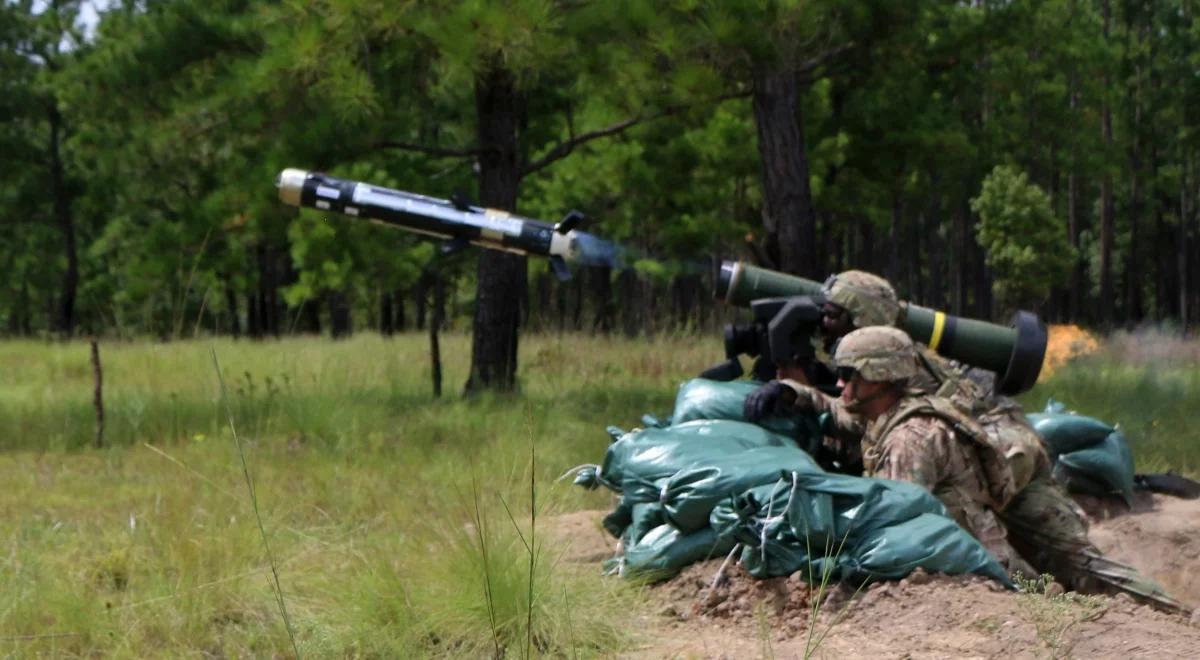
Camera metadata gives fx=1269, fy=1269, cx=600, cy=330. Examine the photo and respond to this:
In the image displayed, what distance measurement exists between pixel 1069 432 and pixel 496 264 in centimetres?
480

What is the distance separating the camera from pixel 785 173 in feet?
30.5

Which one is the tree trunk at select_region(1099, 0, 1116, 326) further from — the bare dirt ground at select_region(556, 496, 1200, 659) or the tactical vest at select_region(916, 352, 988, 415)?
the bare dirt ground at select_region(556, 496, 1200, 659)

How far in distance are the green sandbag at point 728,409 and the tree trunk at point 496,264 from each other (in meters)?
4.69

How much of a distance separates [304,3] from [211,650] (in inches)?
221

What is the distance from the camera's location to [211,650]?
146 inches

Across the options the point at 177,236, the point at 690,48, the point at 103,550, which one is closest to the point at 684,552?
the point at 103,550

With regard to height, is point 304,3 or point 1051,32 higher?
point 1051,32

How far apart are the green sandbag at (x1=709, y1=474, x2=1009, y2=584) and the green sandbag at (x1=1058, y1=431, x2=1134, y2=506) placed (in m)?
2.38

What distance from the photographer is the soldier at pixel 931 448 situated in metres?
4.29

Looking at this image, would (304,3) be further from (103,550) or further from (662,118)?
(103,550)

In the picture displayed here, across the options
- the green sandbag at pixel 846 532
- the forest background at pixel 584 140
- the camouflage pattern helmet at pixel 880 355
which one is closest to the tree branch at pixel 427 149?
the forest background at pixel 584 140

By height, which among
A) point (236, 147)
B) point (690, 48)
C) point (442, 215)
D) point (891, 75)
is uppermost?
point (891, 75)

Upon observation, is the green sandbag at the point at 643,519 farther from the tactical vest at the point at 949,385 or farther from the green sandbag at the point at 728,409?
the tactical vest at the point at 949,385

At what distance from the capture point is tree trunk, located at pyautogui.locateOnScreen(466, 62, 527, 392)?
9.66 metres
